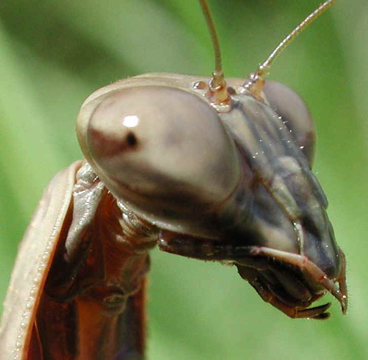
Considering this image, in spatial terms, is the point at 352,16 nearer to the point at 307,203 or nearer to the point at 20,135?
the point at 20,135

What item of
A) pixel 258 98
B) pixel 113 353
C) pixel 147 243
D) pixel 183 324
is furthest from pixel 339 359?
pixel 258 98

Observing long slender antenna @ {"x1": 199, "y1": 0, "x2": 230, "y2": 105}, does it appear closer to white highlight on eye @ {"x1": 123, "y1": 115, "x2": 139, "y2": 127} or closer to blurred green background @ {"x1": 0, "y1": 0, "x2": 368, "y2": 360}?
white highlight on eye @ {"x1": 123, "y1": 115, "x2": 139, "y2": 127}

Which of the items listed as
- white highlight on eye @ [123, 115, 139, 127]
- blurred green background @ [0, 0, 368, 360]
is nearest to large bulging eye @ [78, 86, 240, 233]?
white highlight on eye @ [123, 115, 139, 127]

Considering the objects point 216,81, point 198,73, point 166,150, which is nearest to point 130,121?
→ point 166,150

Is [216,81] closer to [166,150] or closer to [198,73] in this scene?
[166,150]

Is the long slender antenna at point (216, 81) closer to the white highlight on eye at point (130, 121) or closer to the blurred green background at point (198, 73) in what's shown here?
the white highlight on eye at point (130, 121)

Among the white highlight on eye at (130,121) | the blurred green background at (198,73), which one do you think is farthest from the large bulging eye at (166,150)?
the blurred green background at (198,73)
